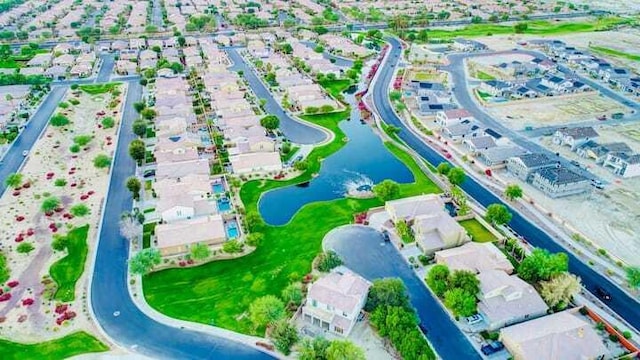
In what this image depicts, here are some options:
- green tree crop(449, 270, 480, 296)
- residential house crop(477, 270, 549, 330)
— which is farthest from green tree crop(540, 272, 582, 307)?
green tree crop(449, 270, 480, 296)

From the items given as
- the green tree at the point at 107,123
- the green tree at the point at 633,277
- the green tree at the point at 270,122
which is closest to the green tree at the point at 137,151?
the green tree at the point at 107,123

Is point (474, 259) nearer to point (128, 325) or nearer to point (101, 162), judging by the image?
point (128, 325)

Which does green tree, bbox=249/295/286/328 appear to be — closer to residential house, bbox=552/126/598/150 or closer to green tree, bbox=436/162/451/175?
green tree, bbox=436/162/451/175

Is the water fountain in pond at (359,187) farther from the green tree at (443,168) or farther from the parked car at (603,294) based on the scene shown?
the parked car at (603,294)

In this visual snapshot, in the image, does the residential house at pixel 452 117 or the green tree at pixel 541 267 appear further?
the residential house at pixel 452 117

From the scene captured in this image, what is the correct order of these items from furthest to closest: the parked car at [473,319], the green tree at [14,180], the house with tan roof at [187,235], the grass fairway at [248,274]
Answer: the green tree at [14,180] < the house with tan roof at [187,235] < the grass fairway at [248,274] < the parked car at [473,319]

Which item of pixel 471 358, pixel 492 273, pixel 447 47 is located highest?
pixel 447 47

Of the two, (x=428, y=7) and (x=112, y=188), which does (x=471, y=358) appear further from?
(x=428, y=7)

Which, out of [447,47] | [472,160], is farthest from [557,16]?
[472,160]
